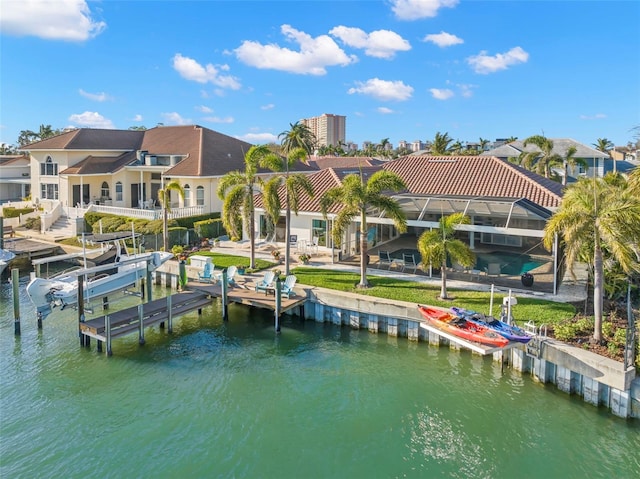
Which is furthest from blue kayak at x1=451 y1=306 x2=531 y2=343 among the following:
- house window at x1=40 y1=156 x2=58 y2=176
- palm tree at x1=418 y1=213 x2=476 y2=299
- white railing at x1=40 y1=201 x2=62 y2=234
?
house window at x1=40 y1=156 x2=58 y2=176

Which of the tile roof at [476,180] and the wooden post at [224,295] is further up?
the tile roof at [476,180]

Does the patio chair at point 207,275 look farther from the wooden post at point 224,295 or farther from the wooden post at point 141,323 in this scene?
the wooden post at point 141,323

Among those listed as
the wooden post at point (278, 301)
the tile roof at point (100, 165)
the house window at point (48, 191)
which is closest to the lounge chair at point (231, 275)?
the wooden post at point (278, 301)

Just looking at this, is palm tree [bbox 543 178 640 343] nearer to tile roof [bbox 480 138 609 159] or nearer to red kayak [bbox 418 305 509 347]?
red kayak [bbox 418 305 509 347]

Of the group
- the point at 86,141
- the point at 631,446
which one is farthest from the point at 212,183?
the point at 631,446

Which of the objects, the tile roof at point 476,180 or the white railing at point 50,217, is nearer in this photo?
the tile roof at point 476,180

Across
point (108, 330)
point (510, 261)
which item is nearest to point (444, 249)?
point (510, 261)
